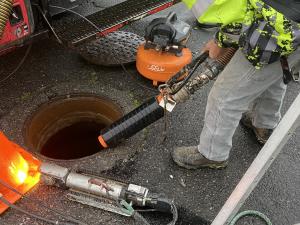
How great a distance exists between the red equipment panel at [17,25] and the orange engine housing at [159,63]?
0.95 m

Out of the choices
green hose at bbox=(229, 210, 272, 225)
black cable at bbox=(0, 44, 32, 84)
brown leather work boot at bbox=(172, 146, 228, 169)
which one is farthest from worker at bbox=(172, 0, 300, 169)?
black cable at bbox=(0, 44, 32, 84)

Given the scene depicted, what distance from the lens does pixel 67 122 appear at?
3262mm

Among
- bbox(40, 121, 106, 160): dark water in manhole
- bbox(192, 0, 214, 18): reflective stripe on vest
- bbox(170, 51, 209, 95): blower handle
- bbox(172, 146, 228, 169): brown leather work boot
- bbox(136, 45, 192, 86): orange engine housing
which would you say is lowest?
bbox(40, 121, 106, 160): dark water in manhole

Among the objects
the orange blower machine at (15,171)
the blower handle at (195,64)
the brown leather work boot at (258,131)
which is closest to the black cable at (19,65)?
the orange blower machine at (15,171)

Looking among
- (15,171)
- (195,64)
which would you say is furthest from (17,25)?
(195,64)

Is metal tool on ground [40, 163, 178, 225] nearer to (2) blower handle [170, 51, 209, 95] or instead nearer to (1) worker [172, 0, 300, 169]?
(1) worker [172, 0, 300, 169]

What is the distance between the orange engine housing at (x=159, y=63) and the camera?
2.99 meters

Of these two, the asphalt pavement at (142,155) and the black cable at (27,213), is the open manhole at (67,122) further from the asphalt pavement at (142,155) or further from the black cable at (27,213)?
the black cable at (27,213)

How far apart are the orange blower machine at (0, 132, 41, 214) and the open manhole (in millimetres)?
231

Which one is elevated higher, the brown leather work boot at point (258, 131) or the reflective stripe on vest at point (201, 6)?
the reflective stripe on vest at point (201, 6)

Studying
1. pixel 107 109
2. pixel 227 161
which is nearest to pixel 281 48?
pixel 227 161

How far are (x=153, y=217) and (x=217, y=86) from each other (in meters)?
0.93

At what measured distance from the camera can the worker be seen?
1774 millimetres

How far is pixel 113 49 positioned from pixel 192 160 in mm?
1470
